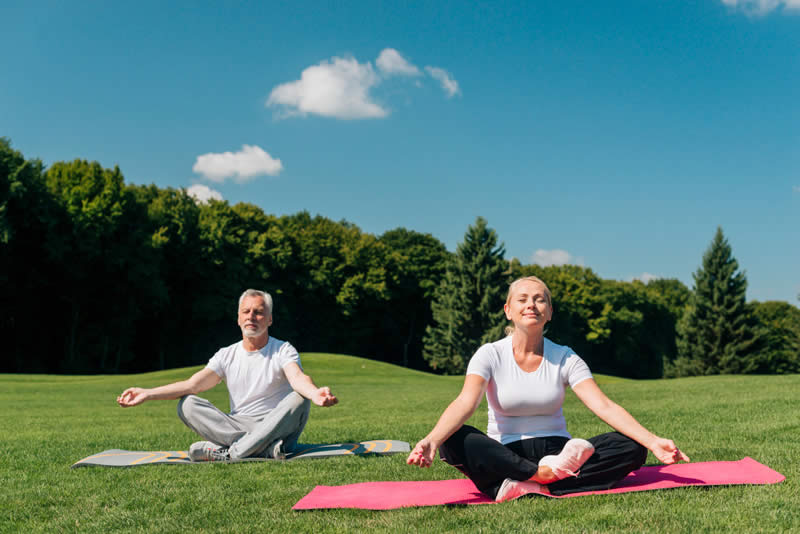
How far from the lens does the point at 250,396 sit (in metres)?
6.75

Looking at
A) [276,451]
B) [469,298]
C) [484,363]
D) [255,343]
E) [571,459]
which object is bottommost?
[276,451]

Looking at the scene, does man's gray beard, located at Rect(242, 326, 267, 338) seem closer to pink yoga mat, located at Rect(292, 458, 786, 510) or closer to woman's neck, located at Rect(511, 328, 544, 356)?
pink yoga mat, located at Rect(292, 458, 786, 510)

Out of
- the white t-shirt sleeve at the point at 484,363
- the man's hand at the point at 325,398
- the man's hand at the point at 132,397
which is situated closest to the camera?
the white t-shirt sleeve at the point at 484,363

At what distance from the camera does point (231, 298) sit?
4578 cm

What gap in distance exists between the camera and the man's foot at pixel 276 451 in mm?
6430

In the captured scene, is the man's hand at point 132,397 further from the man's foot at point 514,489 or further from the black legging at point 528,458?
the man's foot at point 514,489

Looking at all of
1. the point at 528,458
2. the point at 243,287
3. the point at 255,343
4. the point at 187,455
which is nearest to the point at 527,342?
the point at 528,458

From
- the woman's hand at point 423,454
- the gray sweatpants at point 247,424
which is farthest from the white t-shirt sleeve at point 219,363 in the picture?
the woman's hand at point 423,454

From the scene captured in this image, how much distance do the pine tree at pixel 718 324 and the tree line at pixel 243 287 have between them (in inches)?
3.7

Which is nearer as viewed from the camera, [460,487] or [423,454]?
[423,454]

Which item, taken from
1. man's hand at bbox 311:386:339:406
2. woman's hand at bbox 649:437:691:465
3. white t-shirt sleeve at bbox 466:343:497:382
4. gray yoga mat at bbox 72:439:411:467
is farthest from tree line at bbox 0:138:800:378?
woman's hand at bbox 649:437:691:465

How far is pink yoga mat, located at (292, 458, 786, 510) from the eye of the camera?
4.60m

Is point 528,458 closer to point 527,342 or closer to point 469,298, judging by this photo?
point 527,342

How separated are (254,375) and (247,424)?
52 cm
